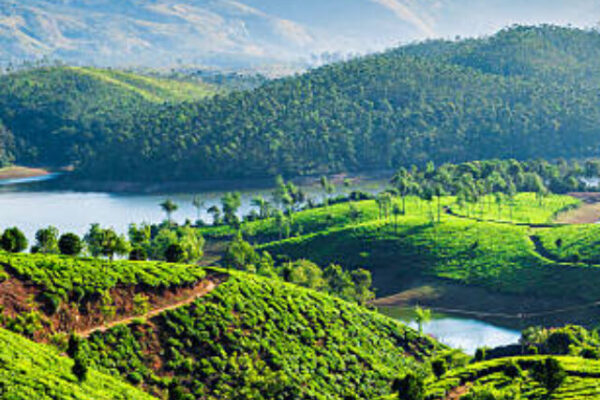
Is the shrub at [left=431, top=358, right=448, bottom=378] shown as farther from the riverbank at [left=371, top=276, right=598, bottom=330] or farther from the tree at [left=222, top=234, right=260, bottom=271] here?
the tree at [left=222, top=234, right=260, bottom=271]

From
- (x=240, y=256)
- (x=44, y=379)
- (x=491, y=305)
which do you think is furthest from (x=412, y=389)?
(x=491, y=305)

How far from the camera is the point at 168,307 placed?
9000 cm

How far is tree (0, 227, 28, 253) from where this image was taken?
301ft

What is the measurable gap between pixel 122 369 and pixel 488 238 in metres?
126

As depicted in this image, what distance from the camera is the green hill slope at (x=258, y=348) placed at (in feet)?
271

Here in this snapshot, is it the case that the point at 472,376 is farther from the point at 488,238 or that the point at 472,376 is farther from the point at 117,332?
the point at 488,238

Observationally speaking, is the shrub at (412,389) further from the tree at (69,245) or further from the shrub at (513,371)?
the tree at (69,245)

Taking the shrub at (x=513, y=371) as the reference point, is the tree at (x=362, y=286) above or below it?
below

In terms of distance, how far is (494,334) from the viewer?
488 feet

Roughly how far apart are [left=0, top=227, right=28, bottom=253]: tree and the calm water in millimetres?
79546

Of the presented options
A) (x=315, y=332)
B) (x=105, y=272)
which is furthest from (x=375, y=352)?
(x=105, y=272)

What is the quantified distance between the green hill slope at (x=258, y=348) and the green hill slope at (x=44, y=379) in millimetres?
6453

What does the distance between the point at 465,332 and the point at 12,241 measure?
296 ft

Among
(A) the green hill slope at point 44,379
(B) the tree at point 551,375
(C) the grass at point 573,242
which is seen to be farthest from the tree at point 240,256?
(B) the tree at point 551,375
